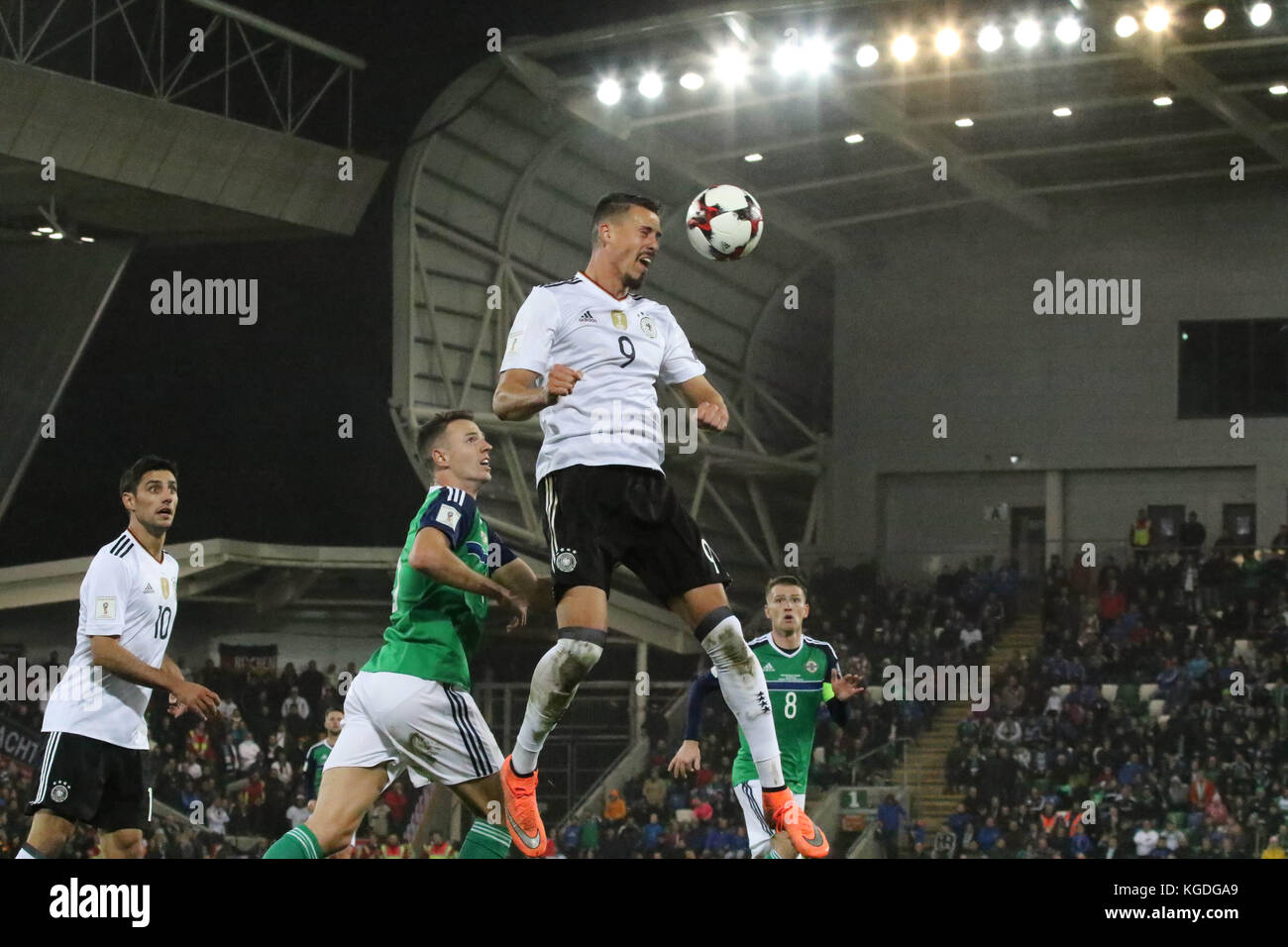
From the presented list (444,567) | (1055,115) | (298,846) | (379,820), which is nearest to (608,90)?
(1055,115)

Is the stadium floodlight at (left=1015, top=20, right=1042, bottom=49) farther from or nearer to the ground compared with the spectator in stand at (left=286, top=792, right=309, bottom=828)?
farther from the ground

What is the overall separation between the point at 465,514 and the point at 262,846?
11926 mm

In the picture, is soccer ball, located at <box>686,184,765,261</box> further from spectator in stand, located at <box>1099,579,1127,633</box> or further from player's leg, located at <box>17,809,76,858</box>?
spectator in stand, located at <box>1099,579,1127,633</box>

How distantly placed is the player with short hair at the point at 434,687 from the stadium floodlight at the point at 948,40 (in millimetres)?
14609

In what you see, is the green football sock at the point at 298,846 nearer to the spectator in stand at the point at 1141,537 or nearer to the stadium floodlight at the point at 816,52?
the stadium floodlight at the point at 816,52

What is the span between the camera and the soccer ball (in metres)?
7.52

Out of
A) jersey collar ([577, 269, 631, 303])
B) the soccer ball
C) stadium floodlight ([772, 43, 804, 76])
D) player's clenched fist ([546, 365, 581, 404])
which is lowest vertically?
player's clenched fist ([546, 365, 581, 404])

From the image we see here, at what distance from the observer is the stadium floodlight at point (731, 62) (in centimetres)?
2030

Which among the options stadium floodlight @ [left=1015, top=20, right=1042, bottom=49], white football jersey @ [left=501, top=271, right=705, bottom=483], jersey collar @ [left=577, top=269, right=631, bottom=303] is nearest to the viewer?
white football jersey @ [left=501, top=271, right=705, bottom=483]

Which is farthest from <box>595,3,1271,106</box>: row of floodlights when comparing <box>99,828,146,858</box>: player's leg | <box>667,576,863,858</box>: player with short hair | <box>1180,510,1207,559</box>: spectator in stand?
<box>99,828,146,858</box>: player's leg

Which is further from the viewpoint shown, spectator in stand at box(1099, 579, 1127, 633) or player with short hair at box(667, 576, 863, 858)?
spectator in stand at box(1099, 579, 1127, 633)

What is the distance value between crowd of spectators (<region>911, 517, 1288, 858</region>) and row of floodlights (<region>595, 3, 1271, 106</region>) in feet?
21.0

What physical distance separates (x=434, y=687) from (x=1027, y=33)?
615 inches

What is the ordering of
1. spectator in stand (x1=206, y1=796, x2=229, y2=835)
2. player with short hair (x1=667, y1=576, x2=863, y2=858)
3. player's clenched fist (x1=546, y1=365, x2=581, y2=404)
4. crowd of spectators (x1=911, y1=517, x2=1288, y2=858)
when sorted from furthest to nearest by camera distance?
spectator in stand (x1=206, y1=796, x2=229, y2=835), crowd of spectators (x1=911, y1=517, x2=1288, y2=858), player with short hair (x1=667, y1=576, x2=863, y2=858), player's clenched fist (x1=546, y1=365, x2=581, y2=404)
